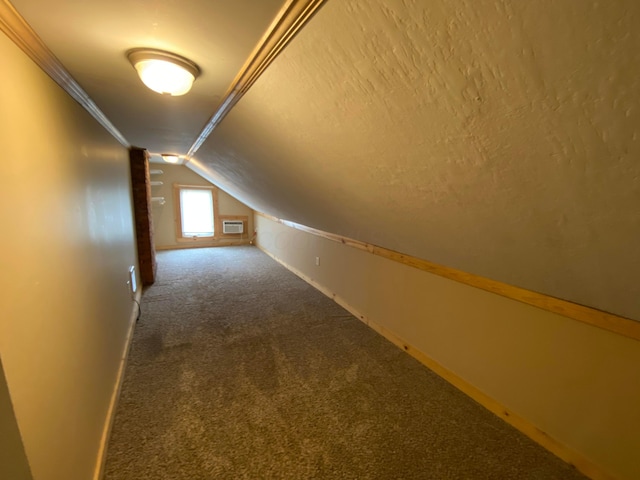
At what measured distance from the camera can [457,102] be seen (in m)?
0.77

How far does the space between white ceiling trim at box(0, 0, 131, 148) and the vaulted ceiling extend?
0.03 m

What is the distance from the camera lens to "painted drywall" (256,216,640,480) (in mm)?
1266

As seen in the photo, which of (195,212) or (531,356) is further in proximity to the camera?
(195,212)

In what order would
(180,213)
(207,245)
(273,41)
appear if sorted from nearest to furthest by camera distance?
(273,41)
(180,213)
(207,245)

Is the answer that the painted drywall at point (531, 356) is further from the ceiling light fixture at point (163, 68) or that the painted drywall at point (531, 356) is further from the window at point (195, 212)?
the window at point (195, 212)

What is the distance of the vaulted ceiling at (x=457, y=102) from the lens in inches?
22.3

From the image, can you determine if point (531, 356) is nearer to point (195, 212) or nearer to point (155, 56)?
point (155, 56)

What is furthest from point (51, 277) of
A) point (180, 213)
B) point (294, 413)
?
point (180, 213)

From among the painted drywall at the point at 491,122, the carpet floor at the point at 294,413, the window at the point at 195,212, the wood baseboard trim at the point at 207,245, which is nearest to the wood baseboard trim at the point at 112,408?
the carpet floor at the point at 294,413

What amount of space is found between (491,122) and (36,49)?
157 centimetres

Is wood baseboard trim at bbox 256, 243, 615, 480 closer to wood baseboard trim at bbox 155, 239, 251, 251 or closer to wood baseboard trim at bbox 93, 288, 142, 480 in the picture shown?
wood baseboard trim at bbox 93, 288, 142, 480

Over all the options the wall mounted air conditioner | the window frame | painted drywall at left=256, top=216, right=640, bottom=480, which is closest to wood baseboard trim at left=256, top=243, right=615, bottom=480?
painted drywall at left=256, top=216, right=640, bottom=480

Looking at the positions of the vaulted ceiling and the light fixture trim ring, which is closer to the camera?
the vaulted ceiling

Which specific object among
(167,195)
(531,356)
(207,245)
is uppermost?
(167,195)
